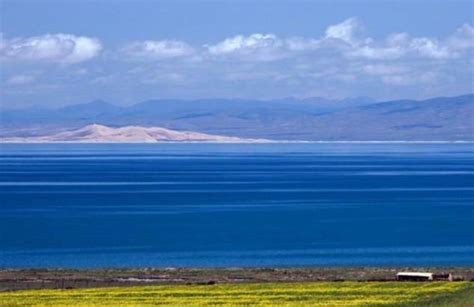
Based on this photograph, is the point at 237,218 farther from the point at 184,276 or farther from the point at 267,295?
the point at 267,295

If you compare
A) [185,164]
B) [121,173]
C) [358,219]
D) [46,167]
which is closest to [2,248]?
[358,219]

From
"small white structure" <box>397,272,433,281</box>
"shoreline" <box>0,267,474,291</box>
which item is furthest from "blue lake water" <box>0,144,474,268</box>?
"small white structure" <box>397,272,433,281</box>

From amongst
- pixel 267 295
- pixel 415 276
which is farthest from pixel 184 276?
pixel 267 295

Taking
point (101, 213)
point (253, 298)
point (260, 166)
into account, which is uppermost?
point (260, 166)

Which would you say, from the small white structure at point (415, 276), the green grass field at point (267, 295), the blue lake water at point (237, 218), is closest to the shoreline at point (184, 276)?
the small white structure at point (415, 276)

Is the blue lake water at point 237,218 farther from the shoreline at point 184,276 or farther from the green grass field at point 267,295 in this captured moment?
the green grass field at point 267,295

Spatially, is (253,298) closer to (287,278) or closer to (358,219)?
(287,278)

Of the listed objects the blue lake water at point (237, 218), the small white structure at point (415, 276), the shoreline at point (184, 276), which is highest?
the blue lake water at point (237, 218)
